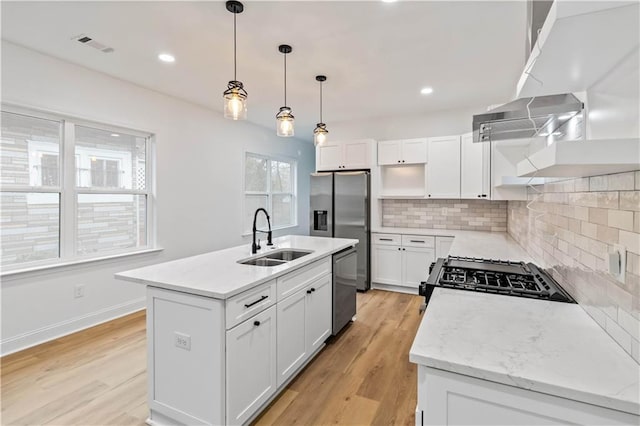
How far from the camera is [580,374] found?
2.70 feet

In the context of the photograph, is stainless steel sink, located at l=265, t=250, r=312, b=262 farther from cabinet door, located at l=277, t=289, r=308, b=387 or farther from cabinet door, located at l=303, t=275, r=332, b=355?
cabinet door, located at l=277, t=289, r=308, b=387

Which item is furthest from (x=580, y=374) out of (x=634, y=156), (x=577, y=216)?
(x=577, y=216)

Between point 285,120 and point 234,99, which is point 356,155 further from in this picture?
point 234,99

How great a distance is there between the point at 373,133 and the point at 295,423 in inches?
169

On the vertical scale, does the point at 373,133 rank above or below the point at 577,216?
above

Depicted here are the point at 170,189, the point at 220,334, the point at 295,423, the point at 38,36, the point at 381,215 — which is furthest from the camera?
the point at 381,215

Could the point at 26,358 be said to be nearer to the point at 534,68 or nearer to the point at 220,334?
the point at 220,334

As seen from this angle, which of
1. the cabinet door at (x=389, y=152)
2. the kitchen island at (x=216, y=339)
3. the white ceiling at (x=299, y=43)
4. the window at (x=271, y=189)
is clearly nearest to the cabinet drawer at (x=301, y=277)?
the kitchen island at (x=216, y=339)

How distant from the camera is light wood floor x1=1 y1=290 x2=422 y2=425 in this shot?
6.33 ft

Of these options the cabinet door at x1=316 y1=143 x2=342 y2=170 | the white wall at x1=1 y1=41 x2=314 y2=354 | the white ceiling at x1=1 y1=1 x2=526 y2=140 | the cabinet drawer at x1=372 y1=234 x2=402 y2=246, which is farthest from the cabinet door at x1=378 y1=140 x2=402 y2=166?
the white wall at x1=1 y1=41 x2=314 y2=354

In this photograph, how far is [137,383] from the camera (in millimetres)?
2262

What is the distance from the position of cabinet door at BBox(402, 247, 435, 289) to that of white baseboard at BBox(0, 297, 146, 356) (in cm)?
347

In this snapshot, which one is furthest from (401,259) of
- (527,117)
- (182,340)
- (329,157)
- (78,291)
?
(78,291)

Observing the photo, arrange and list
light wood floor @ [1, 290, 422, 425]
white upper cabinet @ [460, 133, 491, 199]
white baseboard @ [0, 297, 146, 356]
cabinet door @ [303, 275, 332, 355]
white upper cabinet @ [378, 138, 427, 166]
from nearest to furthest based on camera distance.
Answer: light wood floor @ [1, 290, 422, 425]
cabinet door @ [303, 275, 332, 355]
white baseboard @ [0, 297, 146, 356]
white upper cabinet @ [460, 133, 491, 199]
white upper cabinet @ [378, 138, 427, 166]
